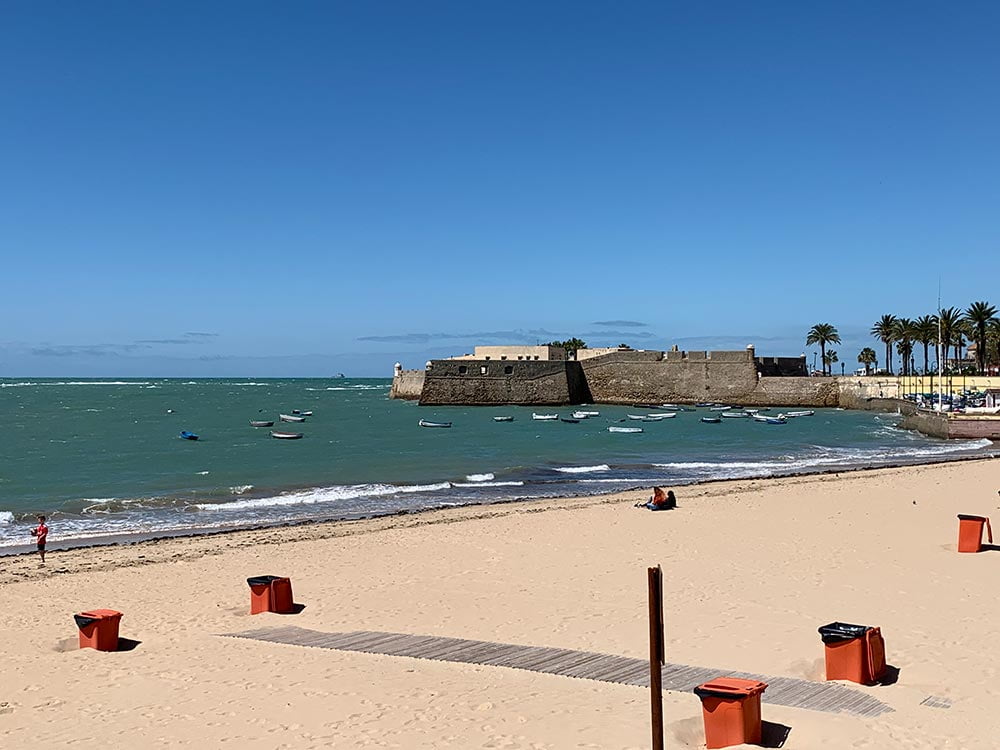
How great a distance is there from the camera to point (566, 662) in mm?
9844

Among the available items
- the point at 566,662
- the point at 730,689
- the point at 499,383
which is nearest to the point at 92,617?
the point at 566,662

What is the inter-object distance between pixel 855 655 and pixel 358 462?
31.4 metres

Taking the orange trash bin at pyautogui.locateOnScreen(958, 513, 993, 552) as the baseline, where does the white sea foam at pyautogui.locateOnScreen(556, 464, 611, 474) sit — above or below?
below

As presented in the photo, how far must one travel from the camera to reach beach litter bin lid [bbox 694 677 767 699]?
7.11 m

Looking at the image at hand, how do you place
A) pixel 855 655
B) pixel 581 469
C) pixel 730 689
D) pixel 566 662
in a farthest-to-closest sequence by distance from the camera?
pixel 581 469 < pixel 566 662 < pixel 855 655 < pixel 730 689

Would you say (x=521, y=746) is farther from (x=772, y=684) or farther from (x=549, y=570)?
(x=549, y=570)

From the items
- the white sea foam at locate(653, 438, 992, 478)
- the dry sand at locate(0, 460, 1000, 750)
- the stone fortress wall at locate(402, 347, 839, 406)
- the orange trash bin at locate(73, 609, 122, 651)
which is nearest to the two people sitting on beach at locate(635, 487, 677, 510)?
the dry sand at locate(0, 460, 1000, 750)

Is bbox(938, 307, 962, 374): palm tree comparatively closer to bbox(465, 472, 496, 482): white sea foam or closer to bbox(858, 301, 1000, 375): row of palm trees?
bbox(858, 301, 1000, 375): row of palm trees

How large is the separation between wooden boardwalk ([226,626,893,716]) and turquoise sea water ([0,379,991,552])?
12267mm

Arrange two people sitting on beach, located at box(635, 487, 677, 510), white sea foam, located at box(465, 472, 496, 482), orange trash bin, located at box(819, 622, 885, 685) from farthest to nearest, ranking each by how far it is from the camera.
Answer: white sea foam, located at box(465, 472, 496, 482)
two people sitting on beach, located at box(635, 487, 677, 510)
orange trash bin, located at box(819, 622, 885, 685)

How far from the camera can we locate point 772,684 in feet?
28.7

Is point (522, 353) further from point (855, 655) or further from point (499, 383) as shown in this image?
point (855, 655)

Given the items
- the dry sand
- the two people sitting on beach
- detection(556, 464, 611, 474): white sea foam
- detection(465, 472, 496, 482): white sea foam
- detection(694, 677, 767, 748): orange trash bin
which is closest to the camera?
detection(694, 677, 767, 748): orange trash bin

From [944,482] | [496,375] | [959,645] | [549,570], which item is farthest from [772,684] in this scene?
[496,375]
